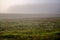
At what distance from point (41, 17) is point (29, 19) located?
19 centimetres

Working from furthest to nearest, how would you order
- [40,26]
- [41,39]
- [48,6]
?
1. [48,6]
2. [40,26]
3. [41,39]

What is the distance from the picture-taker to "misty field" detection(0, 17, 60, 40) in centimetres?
151

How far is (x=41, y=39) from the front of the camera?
4.91 feet

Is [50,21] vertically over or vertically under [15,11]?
under

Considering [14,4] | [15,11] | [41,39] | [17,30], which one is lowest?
[41,39]

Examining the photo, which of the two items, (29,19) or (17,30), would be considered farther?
(29,19)

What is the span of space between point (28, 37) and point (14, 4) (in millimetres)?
554

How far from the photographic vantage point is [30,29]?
5.21ft

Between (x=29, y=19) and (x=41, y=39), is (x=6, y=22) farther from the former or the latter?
(x=41, y=39)

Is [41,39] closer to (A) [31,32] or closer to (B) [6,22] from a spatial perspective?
(A) [31,32]

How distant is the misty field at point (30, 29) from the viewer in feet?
4.94

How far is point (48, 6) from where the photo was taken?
68.5 inches

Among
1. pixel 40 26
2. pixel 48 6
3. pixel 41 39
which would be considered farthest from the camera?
pixel 48 6

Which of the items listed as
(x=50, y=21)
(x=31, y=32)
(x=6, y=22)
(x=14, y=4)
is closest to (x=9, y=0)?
(x=14, y=4)
